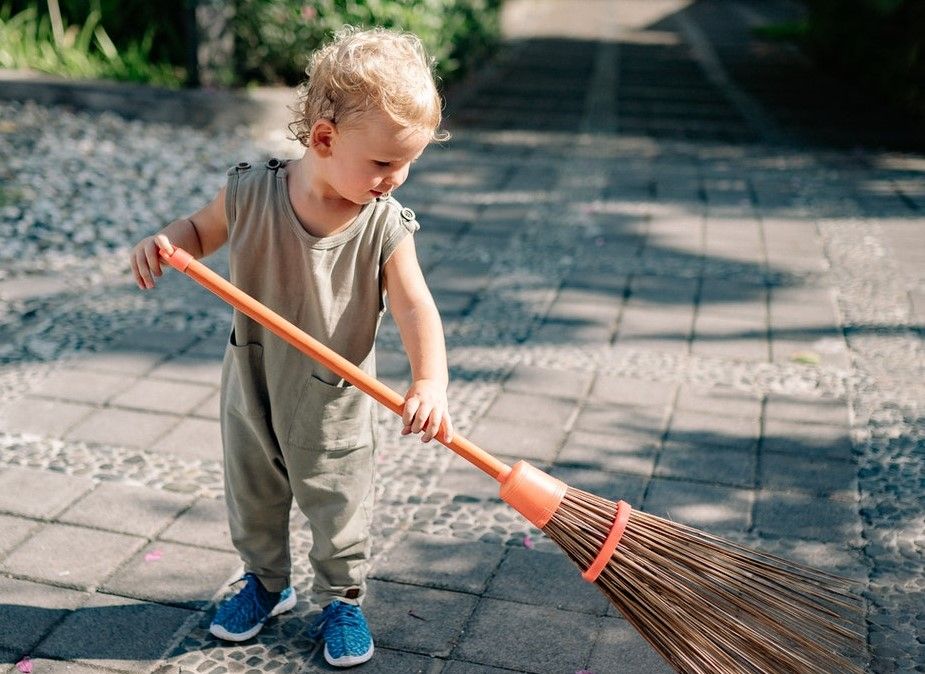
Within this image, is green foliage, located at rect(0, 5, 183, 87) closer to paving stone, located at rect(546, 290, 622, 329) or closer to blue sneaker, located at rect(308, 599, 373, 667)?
paving stone, located at rect(546, 290, 622, 329)

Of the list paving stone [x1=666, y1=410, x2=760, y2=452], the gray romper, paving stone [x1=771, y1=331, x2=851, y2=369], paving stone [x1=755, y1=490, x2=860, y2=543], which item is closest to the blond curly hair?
the gray romper

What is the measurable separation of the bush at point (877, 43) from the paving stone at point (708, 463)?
5421 mm

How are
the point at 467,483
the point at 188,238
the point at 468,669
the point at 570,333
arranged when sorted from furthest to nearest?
the point at 570,333 → the point at 467,483 → the point at 468,669 → the point at 188,238

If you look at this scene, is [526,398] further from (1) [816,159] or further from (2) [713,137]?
(2) [713,137]

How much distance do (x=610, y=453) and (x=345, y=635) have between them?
49.7 inches

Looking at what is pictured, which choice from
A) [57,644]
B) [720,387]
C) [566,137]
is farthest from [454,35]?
[57,644]

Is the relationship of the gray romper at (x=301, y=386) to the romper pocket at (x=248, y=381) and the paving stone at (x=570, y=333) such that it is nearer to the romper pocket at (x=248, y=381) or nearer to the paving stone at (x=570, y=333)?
the romper pocket at (x=248, y=381)

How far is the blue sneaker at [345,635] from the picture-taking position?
2.24 metres

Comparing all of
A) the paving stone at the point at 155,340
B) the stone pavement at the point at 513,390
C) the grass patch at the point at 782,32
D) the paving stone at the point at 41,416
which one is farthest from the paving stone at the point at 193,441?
the grass patch at the point at 782,32

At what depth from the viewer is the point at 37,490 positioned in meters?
2.92

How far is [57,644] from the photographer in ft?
7.54

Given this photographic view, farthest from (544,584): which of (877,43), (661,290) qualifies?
(877,43)

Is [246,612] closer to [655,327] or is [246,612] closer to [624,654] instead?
[624,654]

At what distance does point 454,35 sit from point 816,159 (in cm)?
383
